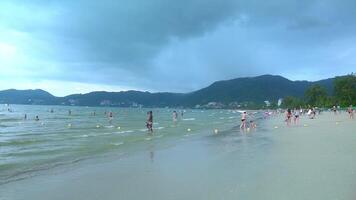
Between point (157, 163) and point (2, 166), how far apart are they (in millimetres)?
6388

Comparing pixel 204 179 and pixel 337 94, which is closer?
pixel 204 179

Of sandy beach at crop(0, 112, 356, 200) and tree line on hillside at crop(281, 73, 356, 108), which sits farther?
tree line on hillside at crop(281, 73, 356, 108)

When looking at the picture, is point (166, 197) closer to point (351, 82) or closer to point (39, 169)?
point (39, 169)

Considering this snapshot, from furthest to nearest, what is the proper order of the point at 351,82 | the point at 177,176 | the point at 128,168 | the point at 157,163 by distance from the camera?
1. the point at 351,82
2. the point at 157,163
3. the point at 128,168
4. the point at 177,176

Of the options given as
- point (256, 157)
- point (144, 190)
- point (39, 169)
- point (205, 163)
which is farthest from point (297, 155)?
point (39, 169)

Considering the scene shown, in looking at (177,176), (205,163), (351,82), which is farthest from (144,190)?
(351,82)

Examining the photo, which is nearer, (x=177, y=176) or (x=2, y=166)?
(x=177, y=176)

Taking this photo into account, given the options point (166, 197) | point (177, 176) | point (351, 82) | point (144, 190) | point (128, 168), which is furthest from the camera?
point (351, 82)

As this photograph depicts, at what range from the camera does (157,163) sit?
1711 cm

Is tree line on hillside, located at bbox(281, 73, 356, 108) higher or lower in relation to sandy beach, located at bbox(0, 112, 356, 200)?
higher

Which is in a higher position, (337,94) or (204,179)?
(337,94)

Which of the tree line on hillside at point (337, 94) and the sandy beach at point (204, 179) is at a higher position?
the tree line on hillside at point (337, 94)

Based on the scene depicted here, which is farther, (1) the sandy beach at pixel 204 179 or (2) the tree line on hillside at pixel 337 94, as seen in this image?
(2) the tree line on hillside at pixel 337 94

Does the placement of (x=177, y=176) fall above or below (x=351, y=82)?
below
